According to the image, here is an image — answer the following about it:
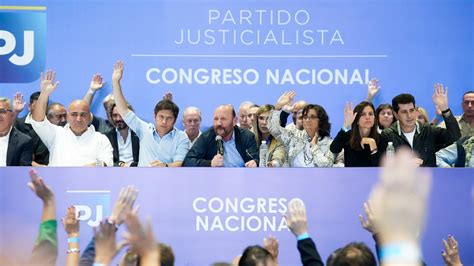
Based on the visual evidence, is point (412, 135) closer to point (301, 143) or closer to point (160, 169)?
point (301, 143)

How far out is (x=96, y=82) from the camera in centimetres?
788

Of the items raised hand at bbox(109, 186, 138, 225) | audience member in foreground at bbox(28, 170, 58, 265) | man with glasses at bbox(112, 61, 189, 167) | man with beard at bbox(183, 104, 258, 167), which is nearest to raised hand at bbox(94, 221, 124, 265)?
raised hand at bbox(109, 186, 138, 225)

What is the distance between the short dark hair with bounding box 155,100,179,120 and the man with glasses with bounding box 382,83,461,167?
78.9 inches

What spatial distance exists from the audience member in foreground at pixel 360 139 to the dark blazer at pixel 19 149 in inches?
114

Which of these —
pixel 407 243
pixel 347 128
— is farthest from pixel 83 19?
pixel 407 243

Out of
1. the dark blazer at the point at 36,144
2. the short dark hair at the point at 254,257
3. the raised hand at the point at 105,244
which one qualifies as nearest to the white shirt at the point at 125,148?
the dark blazer at the point at 36,144

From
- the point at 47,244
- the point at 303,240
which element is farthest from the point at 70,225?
the point at 303,240

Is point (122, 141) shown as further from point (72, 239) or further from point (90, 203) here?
point (72, 239)

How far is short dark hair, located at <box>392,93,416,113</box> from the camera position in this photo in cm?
785

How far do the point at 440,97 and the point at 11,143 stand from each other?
13.6 feet

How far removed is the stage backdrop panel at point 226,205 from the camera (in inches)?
289

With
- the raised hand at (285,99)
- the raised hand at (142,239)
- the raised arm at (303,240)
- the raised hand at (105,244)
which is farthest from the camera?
the raised hand at (285,99)

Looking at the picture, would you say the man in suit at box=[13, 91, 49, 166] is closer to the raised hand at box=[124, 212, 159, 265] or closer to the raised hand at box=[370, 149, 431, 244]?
the raised hand at box=[124, 212, 159, 265]

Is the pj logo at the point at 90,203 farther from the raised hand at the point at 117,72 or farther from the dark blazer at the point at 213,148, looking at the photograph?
the raised hand at the point at 117,72
